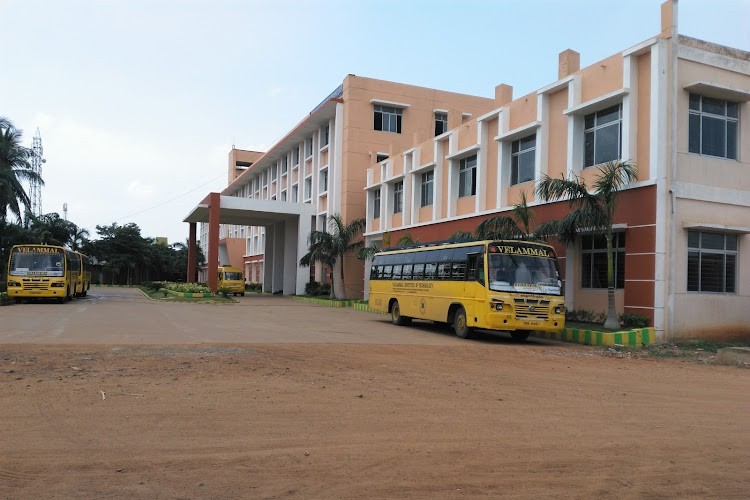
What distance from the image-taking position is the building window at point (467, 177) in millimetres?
26578

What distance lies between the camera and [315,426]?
6.37 meters

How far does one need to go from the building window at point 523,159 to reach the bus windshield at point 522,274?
7.01m

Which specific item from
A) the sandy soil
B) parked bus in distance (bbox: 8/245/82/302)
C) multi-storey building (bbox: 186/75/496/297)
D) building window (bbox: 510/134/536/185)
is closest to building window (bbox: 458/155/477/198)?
building window (bbox: 510/134/536/185)

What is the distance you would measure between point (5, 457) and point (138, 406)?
1.90 meters

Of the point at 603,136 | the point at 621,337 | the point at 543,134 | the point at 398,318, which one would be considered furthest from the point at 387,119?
the point at 621,337

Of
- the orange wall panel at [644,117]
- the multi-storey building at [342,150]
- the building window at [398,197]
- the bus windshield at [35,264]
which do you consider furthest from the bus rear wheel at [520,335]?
the bus windshield at [35,264]

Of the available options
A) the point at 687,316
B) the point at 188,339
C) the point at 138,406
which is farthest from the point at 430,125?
the point at 138,406

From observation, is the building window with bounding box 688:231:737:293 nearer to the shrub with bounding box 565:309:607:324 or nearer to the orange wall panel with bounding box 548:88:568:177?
the shrub with bounding box 565:309:607:324

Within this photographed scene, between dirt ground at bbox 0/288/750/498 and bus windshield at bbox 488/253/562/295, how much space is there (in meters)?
4.95

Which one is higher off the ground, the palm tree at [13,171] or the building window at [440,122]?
the building window at [440,122]

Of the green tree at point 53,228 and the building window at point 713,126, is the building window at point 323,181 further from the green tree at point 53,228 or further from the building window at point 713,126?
the building window at point 713,126

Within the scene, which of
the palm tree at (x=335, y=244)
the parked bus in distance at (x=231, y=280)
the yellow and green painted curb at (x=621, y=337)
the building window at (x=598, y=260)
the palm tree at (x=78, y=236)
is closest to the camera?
the yellow and green painted curb at (x=621, y=337)

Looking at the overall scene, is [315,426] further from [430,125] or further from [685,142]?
[430,125]

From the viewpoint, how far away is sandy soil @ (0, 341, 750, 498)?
4.78m
